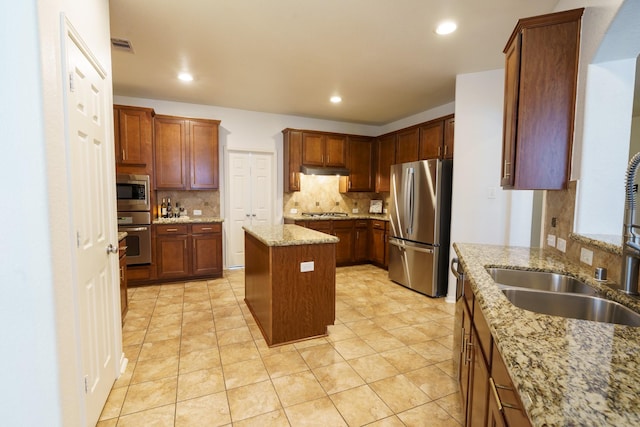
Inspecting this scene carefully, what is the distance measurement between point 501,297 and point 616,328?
1.07 feet

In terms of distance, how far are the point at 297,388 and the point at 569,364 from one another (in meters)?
1.72

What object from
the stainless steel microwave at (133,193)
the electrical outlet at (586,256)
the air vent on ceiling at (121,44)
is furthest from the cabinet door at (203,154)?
the electrical outlet at (586,256)

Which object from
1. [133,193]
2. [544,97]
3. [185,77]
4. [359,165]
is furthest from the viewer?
[359,165]

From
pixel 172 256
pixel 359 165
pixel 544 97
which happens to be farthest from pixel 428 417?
pixel 359 165

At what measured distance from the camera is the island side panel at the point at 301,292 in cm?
256

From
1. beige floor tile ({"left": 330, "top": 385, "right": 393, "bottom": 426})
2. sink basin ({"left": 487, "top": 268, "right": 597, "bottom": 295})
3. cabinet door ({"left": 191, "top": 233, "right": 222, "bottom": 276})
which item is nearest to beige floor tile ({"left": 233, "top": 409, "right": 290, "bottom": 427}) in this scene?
beige floor tile ({"left": 330, "top": 385, "right": 393, "bottom": 426})

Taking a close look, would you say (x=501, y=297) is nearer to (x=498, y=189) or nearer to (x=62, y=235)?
(x=62, y=235)

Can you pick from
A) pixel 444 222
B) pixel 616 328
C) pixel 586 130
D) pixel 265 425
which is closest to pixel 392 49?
pixel 586 130

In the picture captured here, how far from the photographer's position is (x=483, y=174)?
3.37m

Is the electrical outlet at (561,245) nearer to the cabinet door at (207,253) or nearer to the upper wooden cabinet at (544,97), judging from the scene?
the upper wooden cabinet at (544,97)

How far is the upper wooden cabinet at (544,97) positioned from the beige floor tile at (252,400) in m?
2.13

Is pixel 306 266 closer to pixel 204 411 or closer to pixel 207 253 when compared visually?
pixel 204 411

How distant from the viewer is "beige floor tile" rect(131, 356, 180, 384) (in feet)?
6.97

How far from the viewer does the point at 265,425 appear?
1696 millimetres
